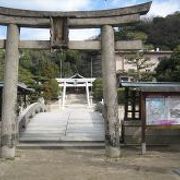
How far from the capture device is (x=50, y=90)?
→ 202 ft

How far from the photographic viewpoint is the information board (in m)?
16.7

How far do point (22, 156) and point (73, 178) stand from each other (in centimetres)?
502

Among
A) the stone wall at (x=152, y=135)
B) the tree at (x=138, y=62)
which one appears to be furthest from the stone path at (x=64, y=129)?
the tree at (x=138, y=62)

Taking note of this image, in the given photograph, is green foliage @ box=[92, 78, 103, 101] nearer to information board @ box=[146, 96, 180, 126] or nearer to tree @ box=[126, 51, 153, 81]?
tree @ box=[126, 51, 153, 81]

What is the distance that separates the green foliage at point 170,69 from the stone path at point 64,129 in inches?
862

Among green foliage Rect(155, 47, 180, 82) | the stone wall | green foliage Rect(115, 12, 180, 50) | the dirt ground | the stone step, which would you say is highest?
green foliage Rect(115, 12, 180, 50)

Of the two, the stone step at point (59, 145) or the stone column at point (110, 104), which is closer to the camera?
the stone column at point (110, 104)

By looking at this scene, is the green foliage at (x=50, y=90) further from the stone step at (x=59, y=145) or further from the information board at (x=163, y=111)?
the information board at (x=163, y=111)

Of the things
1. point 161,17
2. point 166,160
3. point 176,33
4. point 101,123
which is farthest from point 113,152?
point 161,17

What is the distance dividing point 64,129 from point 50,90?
38.8m

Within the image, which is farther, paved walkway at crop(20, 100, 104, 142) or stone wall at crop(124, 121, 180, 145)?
paved walkway at crop(20, 100, 104, 142)

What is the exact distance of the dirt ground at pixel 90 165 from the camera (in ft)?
37.4

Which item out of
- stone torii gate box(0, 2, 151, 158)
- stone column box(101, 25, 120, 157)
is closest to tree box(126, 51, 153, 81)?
stone torii gate box(0, 2, 151, 158)

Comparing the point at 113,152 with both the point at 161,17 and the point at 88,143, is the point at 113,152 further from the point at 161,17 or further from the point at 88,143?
the point at 161,17
